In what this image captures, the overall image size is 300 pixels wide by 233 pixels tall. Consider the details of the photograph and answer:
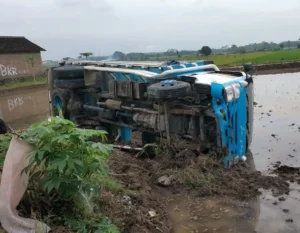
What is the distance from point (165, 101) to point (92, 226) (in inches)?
120

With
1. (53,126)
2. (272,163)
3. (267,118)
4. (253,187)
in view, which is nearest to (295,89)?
(267,118)

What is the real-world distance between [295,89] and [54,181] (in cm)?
1468

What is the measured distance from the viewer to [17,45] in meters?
36.1

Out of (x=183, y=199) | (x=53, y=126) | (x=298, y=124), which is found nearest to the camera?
(x=53, y=126)

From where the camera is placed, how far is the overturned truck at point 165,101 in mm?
5641

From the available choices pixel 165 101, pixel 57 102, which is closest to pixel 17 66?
pixel 57 102

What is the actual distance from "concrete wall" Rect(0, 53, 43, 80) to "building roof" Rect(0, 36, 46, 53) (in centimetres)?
42

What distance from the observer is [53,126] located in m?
3.33

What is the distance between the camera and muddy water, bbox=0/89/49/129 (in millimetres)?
15267

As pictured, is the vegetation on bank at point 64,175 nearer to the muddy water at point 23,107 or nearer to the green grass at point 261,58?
the muddy water at point 23,107

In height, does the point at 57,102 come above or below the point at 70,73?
below

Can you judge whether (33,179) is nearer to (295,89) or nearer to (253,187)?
(253,187)

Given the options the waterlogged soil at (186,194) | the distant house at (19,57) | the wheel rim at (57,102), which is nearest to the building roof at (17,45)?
the distant house at (19,57)

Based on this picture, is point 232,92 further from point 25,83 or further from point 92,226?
point 25,83
